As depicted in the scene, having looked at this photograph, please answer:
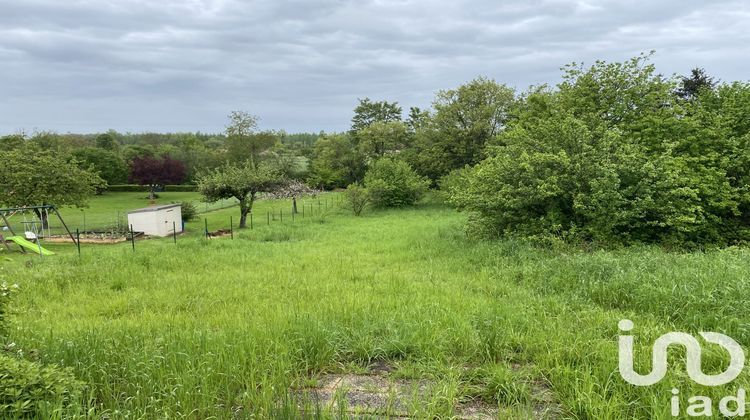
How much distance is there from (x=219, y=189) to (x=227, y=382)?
70.7ft

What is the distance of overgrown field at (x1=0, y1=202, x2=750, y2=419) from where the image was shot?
291 centimetres

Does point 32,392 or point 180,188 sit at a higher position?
point 180,188

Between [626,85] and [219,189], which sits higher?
[626,85]

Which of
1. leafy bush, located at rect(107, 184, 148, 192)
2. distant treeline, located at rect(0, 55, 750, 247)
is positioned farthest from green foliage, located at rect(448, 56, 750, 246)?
leafy bush, located at rect(107, 184, 148, 192)

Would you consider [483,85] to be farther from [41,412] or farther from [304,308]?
[41,412]

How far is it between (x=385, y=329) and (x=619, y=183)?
9.24 m

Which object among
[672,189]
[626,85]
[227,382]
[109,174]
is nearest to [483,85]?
[626,85]

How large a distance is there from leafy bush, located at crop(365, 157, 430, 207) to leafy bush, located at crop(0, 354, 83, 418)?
2750 centimetres

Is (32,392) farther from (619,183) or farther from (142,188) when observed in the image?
(142,188)

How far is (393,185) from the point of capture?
1211 inches

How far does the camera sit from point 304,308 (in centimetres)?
539

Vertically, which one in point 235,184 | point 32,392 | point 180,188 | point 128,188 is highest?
point 235,184

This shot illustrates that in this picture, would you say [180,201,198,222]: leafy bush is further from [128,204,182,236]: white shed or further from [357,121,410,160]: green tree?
[357,121,410,160]: green tree

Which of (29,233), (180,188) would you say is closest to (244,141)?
(180,188)
